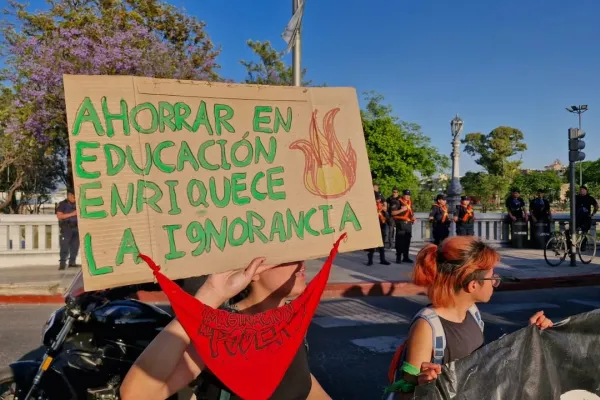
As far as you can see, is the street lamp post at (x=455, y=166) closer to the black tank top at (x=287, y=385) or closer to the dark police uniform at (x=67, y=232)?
the dark police uniform at (x=67, y=232)

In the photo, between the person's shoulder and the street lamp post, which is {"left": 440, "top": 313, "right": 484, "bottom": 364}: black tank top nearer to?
the person's shoulder

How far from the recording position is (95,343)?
3.19m

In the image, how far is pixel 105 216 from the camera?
182 centimetres

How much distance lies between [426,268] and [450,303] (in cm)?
20

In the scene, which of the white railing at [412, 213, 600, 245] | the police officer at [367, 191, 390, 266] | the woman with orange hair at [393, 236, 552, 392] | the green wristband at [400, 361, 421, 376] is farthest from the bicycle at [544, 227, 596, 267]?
the green wristband at [400, 361, 421, 376]

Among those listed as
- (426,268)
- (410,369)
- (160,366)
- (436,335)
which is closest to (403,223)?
(426,268)

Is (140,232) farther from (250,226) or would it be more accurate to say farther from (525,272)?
(525,272)

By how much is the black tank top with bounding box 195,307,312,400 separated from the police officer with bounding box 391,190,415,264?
11037mm

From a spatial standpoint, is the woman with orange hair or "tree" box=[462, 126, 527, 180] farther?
"tree" box=[462, 126, 527, 180]

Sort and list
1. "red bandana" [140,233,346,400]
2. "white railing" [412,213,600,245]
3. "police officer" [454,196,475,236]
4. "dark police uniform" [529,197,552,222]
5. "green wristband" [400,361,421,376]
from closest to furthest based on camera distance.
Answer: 1. "red bandana" [140,233,346,400]
2. "green wristband" [400,361,421,376]
3. "police officer" [454,196,475,236]
4. "dark police uniform" [529,197,552,222]
5. "white railing" [412,213,600,245]

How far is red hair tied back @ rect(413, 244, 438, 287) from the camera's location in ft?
8.39

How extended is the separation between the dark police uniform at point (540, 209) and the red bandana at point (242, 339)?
1575 cm

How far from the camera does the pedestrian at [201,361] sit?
1.79 m

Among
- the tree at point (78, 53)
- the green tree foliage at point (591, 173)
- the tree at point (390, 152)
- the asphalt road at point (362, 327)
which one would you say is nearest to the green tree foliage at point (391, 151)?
the tree at point (390, 152)
